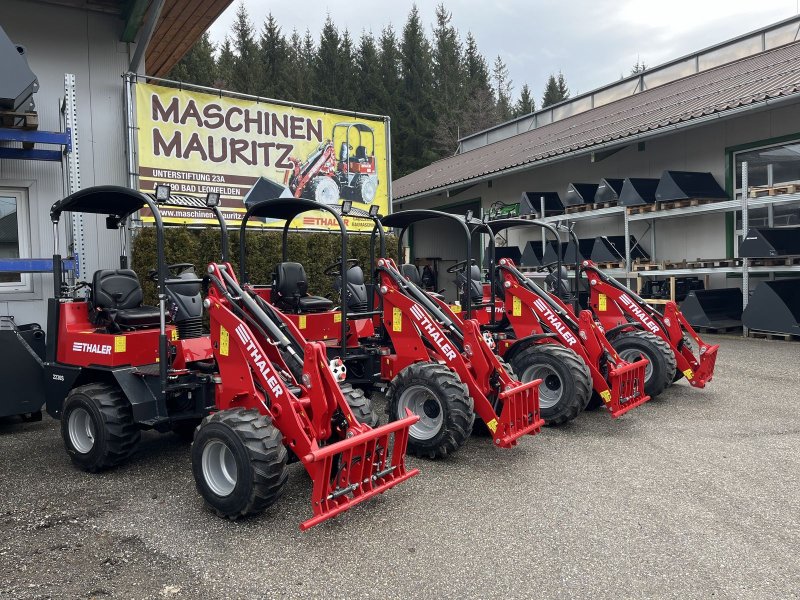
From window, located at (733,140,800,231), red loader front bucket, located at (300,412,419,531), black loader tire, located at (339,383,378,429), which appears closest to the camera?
red loader front bucket, located at (300,412,419,531)

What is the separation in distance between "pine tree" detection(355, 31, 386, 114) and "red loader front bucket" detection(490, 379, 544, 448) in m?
39.3

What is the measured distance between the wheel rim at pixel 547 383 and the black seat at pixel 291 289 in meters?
2.39

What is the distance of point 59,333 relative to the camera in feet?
18.8

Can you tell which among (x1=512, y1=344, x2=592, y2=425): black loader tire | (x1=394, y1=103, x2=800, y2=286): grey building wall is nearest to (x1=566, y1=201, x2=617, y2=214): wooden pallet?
(x1=394, y1=103, x2=800, y2=286): grey building wall

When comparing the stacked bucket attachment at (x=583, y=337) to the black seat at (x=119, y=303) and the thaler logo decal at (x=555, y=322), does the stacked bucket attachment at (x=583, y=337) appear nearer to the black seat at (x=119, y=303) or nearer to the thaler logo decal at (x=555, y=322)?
the thaler logo decal at (x=555, y=322)

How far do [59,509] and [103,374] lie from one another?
1.33 meters

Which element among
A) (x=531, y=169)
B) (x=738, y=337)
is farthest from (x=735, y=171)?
(x=531, y=169)

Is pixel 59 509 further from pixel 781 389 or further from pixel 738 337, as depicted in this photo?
pixel 738 337

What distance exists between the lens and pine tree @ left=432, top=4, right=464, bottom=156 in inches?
1661

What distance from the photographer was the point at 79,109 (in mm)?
9148

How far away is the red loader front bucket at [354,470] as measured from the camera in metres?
3.85

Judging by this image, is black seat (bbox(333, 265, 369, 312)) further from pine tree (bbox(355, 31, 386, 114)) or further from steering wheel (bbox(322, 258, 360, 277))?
pine tree (bbox(355, 31, 386, 114))

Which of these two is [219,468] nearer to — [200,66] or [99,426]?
[99,426]

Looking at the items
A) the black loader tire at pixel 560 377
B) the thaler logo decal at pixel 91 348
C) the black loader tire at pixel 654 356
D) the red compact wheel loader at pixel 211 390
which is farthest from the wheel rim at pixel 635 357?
the thaler logo decal at pixel 91 348
